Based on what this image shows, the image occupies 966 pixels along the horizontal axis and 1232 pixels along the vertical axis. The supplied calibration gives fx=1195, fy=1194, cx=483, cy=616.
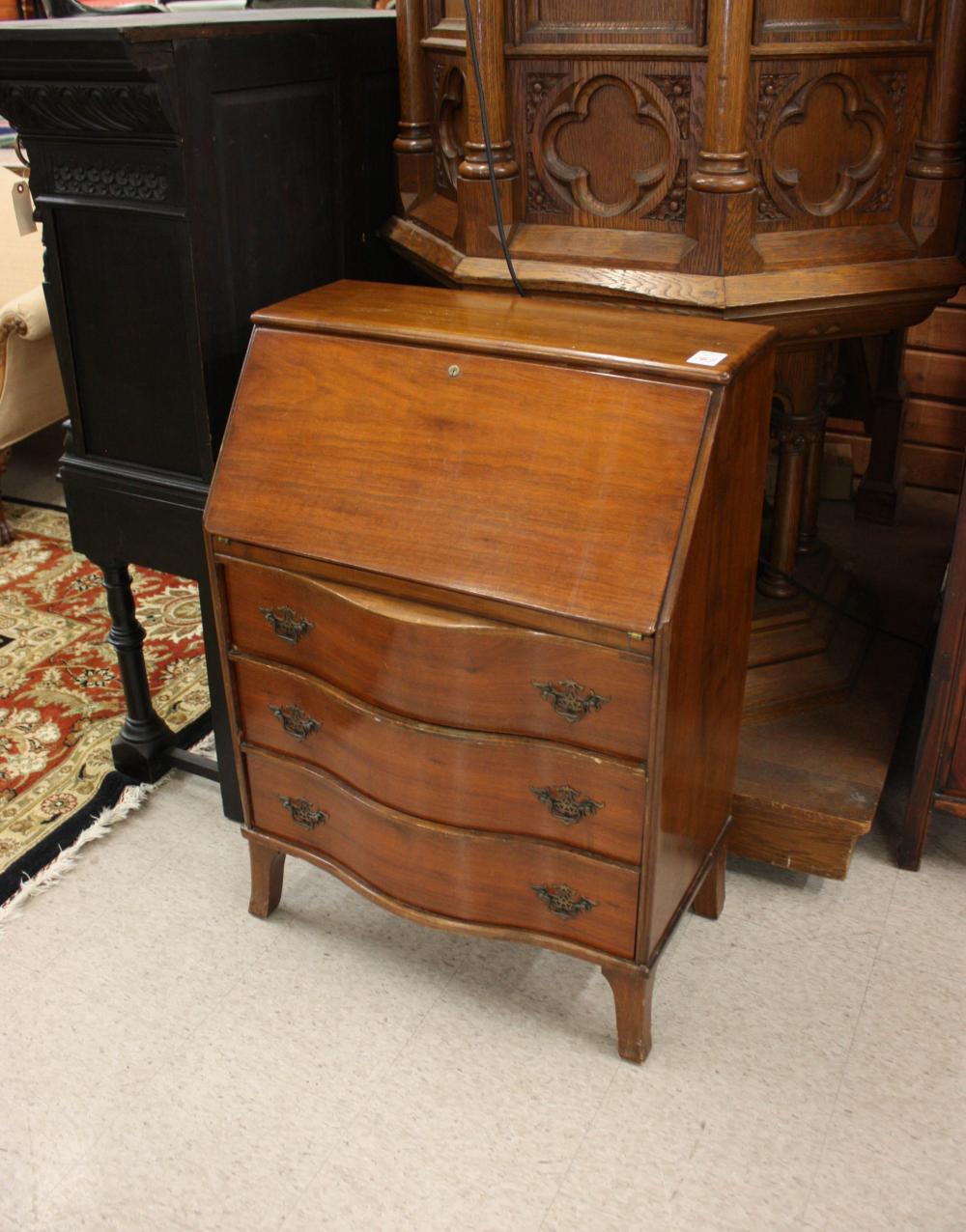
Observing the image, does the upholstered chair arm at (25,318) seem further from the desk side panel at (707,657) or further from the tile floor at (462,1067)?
the desk side panel at (707,657)

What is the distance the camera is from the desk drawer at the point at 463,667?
1483 mm

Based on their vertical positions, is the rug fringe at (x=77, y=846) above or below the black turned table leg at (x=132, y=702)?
below

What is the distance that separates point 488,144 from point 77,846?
1.43 metres

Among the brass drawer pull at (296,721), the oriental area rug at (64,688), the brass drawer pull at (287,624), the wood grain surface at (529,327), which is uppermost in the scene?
the wood grain surface at (529,327)

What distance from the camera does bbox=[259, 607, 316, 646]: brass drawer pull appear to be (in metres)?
1.69

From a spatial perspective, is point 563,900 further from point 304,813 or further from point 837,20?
point 837,20

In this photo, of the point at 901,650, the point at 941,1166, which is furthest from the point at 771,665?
the point at 941,1166

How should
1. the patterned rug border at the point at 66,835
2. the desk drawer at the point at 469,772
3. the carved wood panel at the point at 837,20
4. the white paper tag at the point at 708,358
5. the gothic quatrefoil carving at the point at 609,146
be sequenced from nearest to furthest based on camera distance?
1. the white paper tag at the point at 708,358
2. the desk drawer at the point at 469,772
3. the carved wood panel at the point at 837,20
4. the gothic quatrefoil carving at the point at 609,146
5. the patterned rug border at the point at 66,835

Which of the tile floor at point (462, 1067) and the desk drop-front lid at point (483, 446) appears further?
the tile floor at point (462, 1067)

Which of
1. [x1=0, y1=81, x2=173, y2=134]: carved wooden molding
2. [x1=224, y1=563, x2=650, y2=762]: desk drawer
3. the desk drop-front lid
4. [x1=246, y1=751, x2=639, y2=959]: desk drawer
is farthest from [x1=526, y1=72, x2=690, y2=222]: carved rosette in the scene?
[x1=246, y1=751, x2=639, y2=959]: desk drawer

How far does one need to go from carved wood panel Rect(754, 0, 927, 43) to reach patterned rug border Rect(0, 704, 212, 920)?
1.71 m

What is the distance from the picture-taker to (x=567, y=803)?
159 centimetres

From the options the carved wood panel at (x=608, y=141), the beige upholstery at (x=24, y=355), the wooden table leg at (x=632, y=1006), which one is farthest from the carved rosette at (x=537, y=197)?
the beige upholstery at (x=24, y=355)

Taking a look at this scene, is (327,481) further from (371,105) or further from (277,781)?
(371,105)
